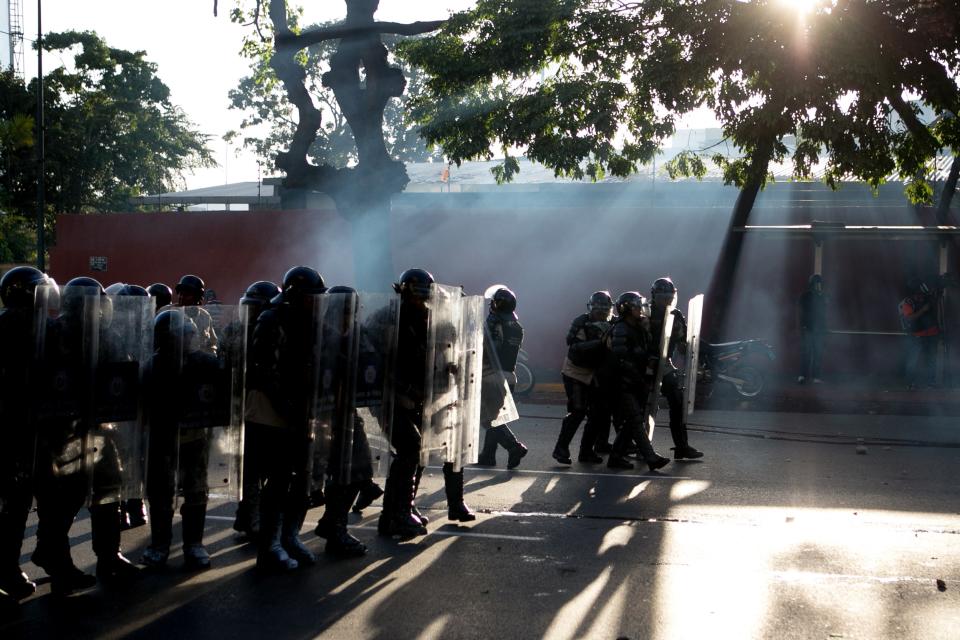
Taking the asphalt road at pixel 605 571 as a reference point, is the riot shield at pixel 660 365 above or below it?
above

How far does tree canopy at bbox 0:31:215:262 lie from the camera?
1196 inches

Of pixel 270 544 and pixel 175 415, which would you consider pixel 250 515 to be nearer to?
pixel 270 544

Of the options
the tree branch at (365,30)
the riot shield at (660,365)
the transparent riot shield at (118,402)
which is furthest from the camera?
the tree branch at (365,30)

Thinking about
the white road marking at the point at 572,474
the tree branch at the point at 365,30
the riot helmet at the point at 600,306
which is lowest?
the white road marking at the point at 572,474

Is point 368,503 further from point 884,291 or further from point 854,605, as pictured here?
point 884,291

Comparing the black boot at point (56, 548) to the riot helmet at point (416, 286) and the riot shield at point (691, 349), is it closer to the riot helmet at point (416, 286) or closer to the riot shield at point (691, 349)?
the riot helmet at point (416, 286)

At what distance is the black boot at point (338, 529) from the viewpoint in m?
6.77

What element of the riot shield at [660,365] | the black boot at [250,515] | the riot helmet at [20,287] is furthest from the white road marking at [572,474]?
the riot helmet at [20,287]

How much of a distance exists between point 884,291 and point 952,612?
1372cm

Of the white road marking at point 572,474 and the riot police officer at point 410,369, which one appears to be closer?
the riot police officer at point 410,369

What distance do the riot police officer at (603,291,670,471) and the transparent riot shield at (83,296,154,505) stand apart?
4.57 meters

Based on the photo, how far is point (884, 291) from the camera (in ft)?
60.7

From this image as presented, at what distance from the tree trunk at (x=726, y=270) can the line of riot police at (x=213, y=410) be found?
402 inches

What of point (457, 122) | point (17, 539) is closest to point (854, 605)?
point (17, 539)
